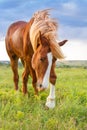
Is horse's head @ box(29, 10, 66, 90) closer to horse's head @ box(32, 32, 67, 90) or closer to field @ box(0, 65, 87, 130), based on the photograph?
horse's head @ box(32, 32, 67, 90)

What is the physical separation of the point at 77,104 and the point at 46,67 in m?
1.47

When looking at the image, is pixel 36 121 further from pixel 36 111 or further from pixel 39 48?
pixel 39 48

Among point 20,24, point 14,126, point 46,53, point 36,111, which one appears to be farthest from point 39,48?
point 20,24

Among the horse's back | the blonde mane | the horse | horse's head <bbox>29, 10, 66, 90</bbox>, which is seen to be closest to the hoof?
the horse

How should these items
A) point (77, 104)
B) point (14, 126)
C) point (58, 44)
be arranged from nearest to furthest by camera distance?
1. point (14, 126)
2. point (58, 44)
3. point (77, 104)

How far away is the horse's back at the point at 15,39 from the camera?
9.66 meters

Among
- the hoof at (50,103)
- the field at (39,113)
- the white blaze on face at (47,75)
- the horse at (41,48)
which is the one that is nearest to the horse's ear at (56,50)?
the horse at (41,48)

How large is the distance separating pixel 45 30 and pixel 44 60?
3.02 feet

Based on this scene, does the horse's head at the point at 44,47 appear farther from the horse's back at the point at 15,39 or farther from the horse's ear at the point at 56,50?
the horse's back at the point at 15,39

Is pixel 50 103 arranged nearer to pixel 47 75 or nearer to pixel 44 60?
pixel 47 75

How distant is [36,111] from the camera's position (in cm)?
787

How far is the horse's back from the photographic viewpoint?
31.7 feet

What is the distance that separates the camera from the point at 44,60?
24.7 ft

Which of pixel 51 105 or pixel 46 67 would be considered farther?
pixel 51 105
